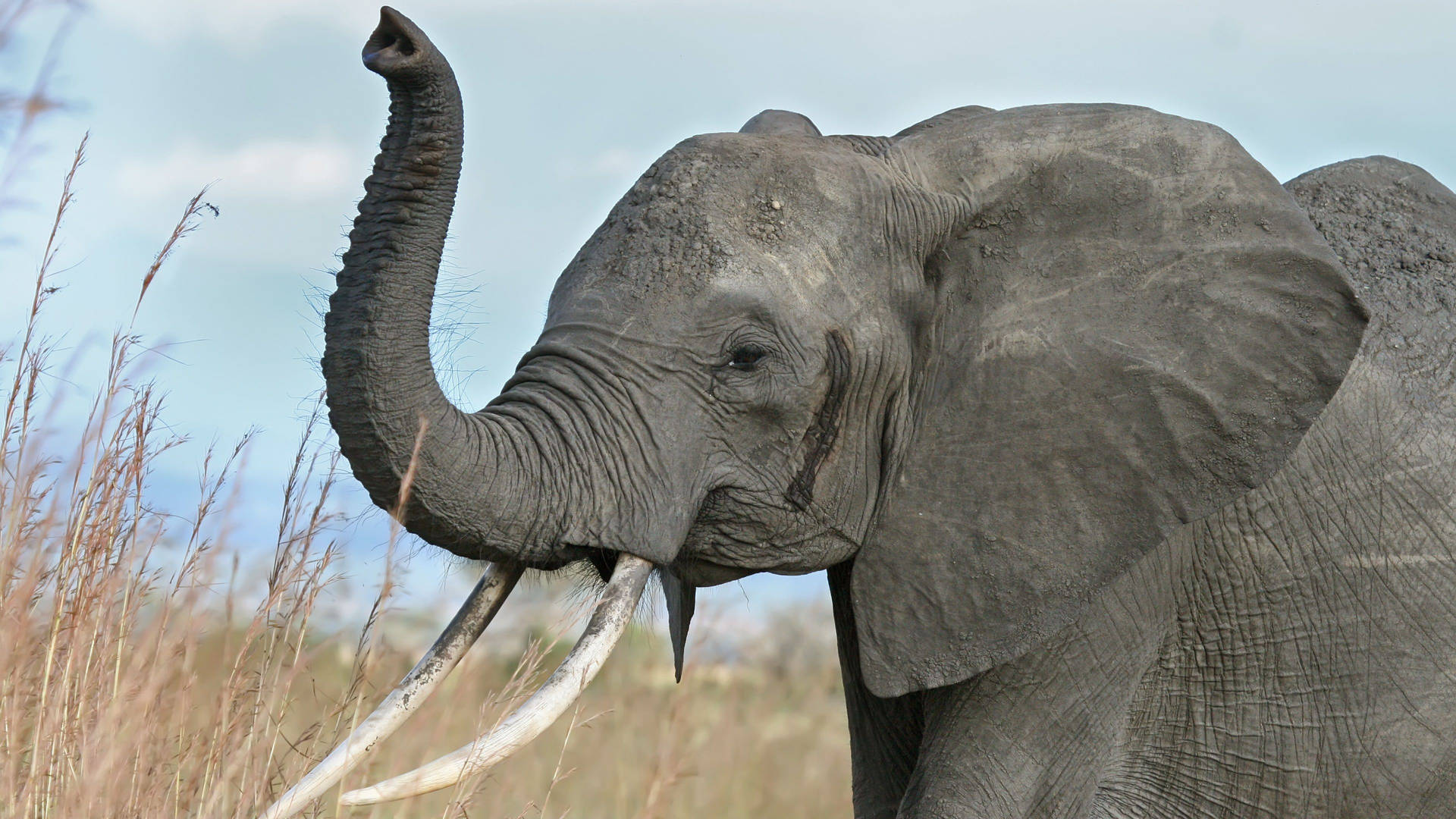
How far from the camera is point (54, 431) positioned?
13.6 feet

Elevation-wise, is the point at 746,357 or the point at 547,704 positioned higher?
the point at 746,357

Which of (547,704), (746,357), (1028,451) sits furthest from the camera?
(1028,451)

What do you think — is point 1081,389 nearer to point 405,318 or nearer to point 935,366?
point 935,366

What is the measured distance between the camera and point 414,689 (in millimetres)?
3322

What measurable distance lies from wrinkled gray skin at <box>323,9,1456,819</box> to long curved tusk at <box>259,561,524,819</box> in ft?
0.52

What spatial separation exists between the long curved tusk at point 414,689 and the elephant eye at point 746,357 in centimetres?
67

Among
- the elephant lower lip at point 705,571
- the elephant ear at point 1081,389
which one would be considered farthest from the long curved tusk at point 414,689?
the elephant ear at point 1081,389

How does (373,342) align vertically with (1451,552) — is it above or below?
above

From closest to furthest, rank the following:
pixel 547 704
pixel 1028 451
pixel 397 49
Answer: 1. pixel 397 49
2. pixel 547 704
3. pixel 1028 451

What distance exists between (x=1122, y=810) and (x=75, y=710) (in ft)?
8.89

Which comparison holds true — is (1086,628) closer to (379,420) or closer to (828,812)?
(379,420)

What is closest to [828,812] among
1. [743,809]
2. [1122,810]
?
[743,809]

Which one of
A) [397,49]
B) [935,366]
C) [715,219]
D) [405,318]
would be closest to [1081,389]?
[935,366]

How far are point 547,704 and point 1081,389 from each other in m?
1.49
